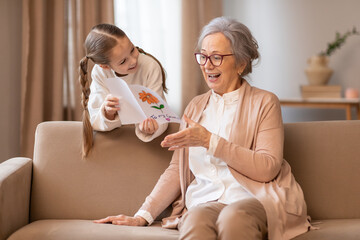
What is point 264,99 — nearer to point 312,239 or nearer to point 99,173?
point 312,239

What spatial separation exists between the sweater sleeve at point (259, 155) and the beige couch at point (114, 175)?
0.93 ft

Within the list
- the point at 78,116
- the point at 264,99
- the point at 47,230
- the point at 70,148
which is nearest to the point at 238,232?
the point at 264,99

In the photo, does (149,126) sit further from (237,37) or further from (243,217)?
(243,217)

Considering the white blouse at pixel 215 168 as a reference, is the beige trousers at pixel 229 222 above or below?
below

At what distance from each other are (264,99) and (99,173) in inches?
30.7

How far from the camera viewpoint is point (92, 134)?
2.25 m

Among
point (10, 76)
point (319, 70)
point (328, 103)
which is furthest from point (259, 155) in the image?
point (10, 76)

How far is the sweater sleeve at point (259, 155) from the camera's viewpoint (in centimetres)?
184

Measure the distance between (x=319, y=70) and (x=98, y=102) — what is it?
87.7 inches

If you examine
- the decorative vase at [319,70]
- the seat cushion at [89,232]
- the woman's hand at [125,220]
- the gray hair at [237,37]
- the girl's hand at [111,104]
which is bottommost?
the seat cushion at [89,232]

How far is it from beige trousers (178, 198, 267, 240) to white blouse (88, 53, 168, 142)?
1.81 ft

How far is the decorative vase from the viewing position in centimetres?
397

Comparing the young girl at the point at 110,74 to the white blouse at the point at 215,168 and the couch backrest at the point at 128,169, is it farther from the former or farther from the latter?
the white blouse at the point at 215,168

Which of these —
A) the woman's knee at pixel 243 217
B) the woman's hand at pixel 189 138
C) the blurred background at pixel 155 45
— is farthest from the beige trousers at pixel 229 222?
the blurred background at pixel 155 45
